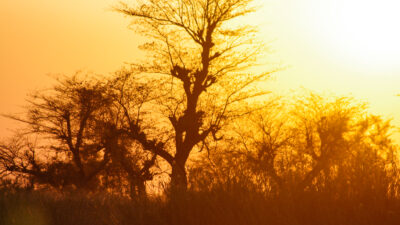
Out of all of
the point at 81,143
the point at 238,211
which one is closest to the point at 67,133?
the point at 81,143

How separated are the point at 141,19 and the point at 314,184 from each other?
66.2 ft

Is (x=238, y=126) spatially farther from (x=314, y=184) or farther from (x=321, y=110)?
(x=314, y=184)

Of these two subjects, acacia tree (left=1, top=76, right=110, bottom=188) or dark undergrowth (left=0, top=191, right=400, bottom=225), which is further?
acacia tree (left=1, top=76, right=110, bottom=188)

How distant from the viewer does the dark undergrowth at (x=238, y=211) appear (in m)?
11.2

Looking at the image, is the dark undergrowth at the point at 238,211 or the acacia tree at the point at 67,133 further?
the acacia tree at the point at 67,133

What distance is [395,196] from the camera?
1167cm

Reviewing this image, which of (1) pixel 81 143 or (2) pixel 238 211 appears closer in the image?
(2) pixel 238 211

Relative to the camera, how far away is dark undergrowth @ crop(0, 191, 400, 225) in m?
11.2

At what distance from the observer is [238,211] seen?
11898 millimetres

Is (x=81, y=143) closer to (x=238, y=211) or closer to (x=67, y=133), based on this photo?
(x=67, y=133)

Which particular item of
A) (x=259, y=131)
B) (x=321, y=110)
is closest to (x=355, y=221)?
(x=259, y=131)

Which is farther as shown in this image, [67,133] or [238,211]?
[67,133]

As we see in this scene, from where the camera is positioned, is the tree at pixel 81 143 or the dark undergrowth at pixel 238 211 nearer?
the dark undergrowth at pixel 238 211

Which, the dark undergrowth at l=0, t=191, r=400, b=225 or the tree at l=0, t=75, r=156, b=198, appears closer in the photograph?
the dark undergrowth at l=0, t=191, r=400, b=225
